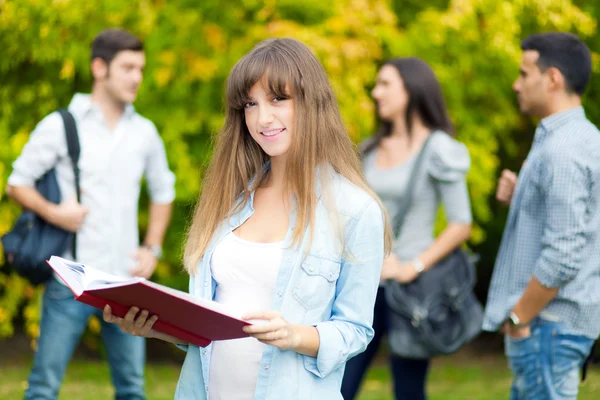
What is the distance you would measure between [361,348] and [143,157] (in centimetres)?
249

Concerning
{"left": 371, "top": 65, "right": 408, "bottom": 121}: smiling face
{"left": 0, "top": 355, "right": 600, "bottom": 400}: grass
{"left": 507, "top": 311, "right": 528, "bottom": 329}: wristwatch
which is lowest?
{"left": 0, "top": 355, "right": 600, "bottom": 400}: grass

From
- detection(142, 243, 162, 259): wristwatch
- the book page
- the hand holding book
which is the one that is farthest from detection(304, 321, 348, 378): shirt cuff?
detection(142, 243, 162, 259): wristwatch

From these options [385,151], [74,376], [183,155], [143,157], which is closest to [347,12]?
[183,155]

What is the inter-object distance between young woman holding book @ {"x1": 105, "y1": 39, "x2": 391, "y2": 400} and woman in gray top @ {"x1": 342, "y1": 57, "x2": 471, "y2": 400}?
6.62 ft

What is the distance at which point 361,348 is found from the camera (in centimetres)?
276

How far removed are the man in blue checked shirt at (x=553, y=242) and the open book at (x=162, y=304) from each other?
1.55 meters

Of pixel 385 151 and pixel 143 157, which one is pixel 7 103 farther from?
pixel 385 151

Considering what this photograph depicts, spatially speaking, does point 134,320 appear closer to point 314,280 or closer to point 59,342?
point 314,280

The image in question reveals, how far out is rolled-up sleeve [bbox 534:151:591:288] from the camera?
3.57m

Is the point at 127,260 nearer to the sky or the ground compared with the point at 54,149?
nearer to the ground

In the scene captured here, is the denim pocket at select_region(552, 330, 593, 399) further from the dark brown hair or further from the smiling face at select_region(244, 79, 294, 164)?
the dark brown hair

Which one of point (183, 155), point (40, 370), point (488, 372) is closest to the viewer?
point (40, 370)

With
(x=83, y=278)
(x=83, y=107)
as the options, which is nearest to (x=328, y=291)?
(x=83, y=278)

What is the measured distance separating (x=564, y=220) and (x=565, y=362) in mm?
569
